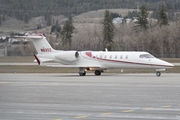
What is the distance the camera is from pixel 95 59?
42969 mm

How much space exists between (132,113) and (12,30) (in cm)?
1035

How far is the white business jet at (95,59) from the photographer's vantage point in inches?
1582

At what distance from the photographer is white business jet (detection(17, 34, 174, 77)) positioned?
40.2 meters

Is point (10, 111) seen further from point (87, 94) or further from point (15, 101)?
point (87, 94)

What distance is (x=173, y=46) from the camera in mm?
98250

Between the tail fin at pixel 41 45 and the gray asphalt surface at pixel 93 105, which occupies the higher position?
the tail fin at pixel 41 45

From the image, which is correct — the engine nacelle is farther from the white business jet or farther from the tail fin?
the tail fin

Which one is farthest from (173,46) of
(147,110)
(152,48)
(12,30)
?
(147,110)

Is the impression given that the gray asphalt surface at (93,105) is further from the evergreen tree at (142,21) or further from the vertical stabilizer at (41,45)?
the evergreen tree at (142,21)

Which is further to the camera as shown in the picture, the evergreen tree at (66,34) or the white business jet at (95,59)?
the evergreen tree at (66,34)

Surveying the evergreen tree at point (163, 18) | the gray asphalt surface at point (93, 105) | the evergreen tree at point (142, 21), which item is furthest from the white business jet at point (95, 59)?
the evergreen tree at point (142, 21)

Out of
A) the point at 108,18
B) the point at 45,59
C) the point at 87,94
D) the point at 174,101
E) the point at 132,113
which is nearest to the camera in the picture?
the point at 132,113

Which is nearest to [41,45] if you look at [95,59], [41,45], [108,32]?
[41,45]

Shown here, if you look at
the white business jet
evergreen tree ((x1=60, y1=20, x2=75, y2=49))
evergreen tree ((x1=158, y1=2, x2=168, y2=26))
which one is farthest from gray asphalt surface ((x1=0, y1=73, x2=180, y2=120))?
evergreen tree ((x1=60, y1=20, x2=75, y2=49))
